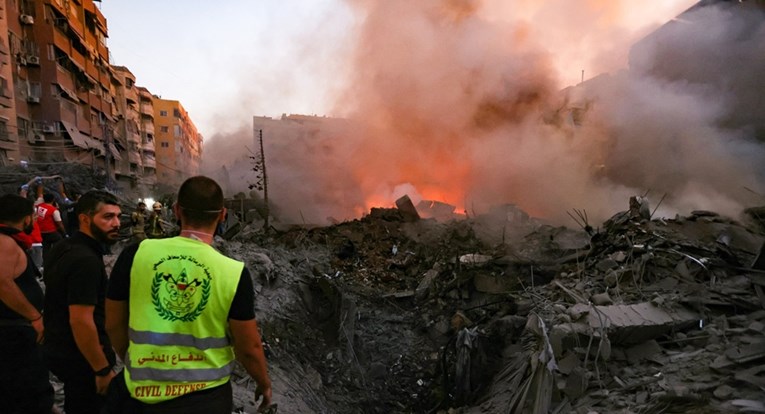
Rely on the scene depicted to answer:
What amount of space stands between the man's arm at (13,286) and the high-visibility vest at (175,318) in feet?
4.05

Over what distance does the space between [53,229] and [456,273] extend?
269 inches

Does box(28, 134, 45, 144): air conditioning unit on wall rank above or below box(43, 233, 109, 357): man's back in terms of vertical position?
above

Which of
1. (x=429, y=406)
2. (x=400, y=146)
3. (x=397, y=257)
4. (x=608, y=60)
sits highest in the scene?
(x=608, y=60)

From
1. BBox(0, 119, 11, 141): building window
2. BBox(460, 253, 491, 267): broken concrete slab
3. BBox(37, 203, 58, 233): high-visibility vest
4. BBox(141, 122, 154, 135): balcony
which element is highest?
BBox(141, 122, 154, 135): balcony

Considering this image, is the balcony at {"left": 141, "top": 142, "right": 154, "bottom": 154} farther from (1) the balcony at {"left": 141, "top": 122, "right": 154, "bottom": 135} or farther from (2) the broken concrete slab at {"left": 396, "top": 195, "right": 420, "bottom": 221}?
(2) the broken concrete slab at {"left": 396, "top": 195, "right": 420, "bottom": 221}

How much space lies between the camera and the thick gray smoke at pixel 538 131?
11.0m

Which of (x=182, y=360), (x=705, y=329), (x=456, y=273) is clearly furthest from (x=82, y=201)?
(x=456, y=273)

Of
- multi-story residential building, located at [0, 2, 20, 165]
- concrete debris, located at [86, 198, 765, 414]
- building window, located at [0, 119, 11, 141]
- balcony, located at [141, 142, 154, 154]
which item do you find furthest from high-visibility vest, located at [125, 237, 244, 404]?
balcony, located at [141, 142, 154, 154]

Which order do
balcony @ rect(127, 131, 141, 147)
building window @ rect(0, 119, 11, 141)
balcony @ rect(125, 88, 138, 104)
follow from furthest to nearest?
balcony @ rect(125, 88, 138, 104) < balcony @ rect(127, 131, 141, 147) < building window @ rect(0, 119, 11, 141)

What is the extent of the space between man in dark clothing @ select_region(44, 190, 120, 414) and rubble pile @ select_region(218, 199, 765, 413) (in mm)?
1695

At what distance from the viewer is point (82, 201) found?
7.28 feet

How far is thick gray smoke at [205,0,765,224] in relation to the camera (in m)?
11.0

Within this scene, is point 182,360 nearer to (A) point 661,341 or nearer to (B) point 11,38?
(A) point 661,341

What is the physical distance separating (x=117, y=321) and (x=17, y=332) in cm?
120
